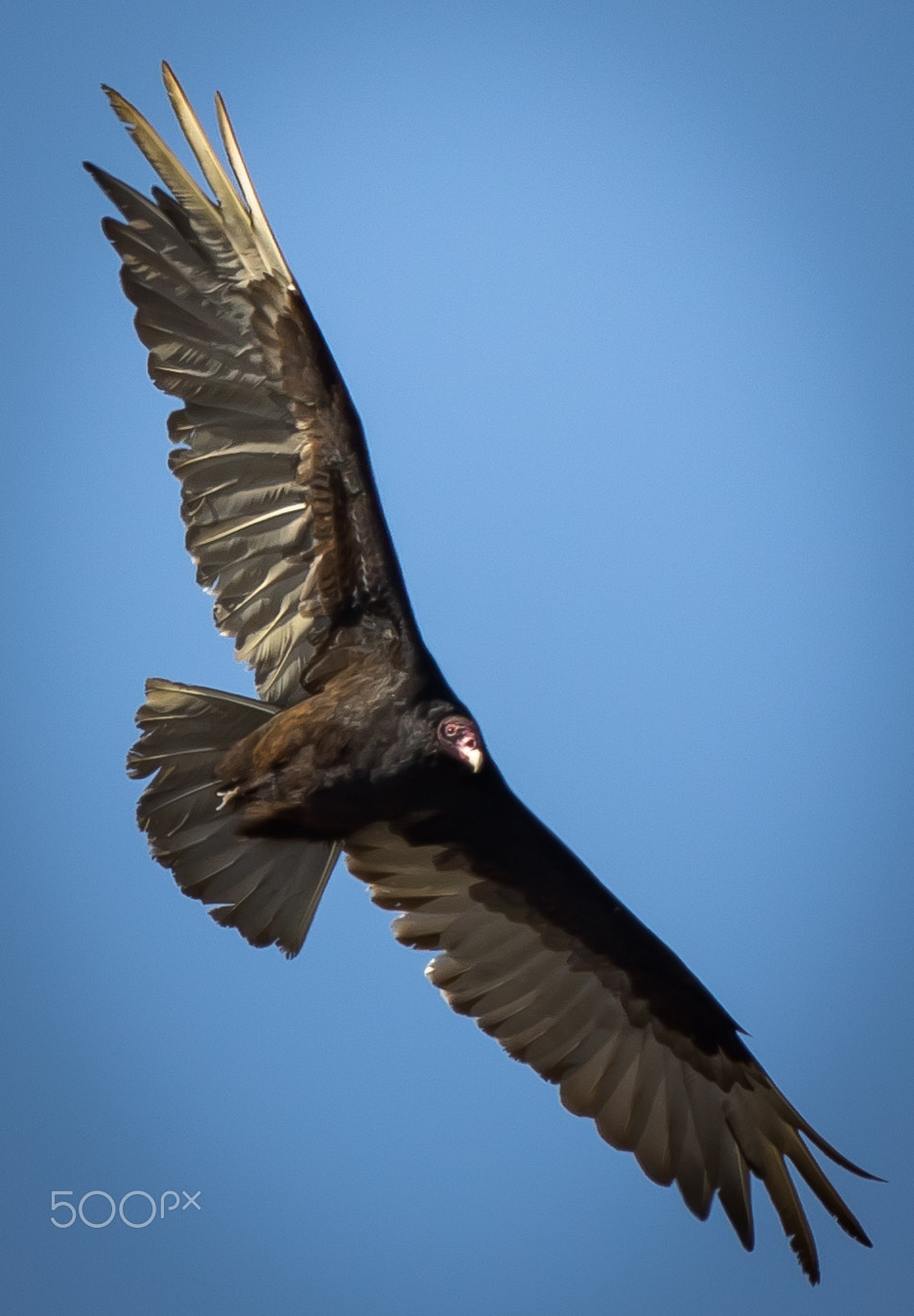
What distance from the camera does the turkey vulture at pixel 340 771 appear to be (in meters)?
5.25

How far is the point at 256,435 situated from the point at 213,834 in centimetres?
132

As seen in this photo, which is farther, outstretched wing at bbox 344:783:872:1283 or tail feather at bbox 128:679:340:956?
outstretched wing at bbox 344:783:872:1283

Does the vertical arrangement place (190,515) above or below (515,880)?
above

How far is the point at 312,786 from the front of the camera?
529 cm

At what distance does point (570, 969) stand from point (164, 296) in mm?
2667

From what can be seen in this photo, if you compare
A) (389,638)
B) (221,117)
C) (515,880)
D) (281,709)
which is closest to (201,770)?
(281,709)

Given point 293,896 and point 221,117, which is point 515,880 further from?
point 221,117

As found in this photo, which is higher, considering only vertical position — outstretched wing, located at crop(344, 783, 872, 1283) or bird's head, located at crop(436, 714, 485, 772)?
bird's head, located at crop(436, 714, 485, 772)

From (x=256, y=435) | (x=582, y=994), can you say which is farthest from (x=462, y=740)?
(x=582, y=994)

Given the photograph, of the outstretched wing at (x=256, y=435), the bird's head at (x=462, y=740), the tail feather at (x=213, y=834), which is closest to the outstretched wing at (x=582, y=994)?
the tail feather at (x=213, y=834)

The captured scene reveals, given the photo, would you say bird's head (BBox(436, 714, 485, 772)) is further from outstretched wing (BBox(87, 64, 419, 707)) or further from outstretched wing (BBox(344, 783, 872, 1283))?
outstretched wing (BBox(344, 783, 872, 1283))

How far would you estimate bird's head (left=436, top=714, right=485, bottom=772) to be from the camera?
16.9 ft

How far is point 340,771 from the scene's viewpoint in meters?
5.26

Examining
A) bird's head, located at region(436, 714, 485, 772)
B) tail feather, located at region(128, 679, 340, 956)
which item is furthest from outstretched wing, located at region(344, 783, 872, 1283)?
bird's head, located at region(436, 714, 485, 772)
